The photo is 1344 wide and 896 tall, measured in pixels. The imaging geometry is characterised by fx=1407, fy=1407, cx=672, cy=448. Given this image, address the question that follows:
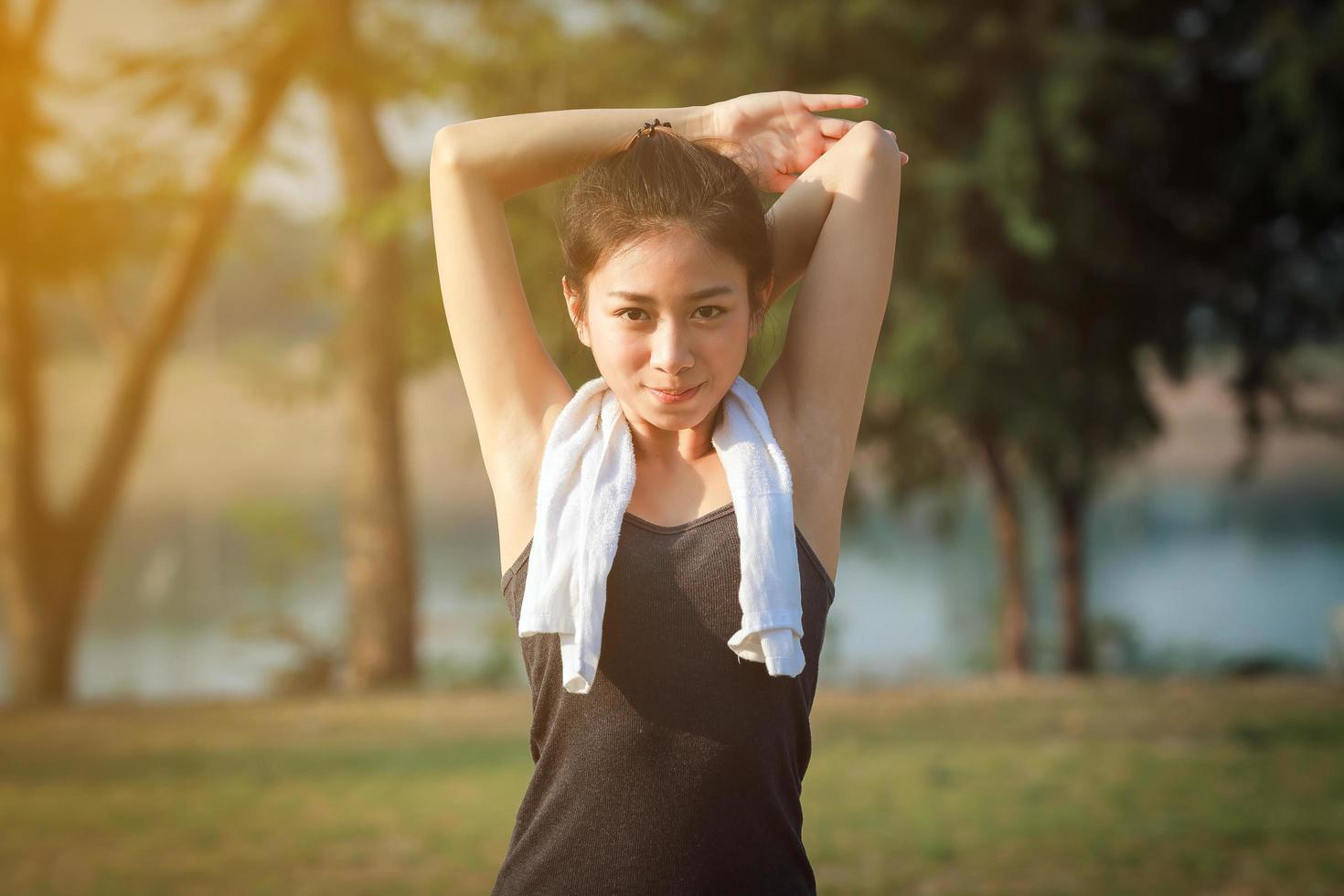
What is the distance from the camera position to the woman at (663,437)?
1585mm

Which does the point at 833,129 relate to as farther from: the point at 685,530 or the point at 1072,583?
the point at 1072,583

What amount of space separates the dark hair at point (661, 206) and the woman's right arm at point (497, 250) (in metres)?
0.07

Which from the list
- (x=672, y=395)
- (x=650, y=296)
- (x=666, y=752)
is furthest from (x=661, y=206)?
(x=666, y=752)

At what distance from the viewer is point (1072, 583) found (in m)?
9.72

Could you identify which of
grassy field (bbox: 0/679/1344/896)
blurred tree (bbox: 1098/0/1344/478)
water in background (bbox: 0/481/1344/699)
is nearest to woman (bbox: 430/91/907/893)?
grassy field (bbox: 0/679/1344/896)

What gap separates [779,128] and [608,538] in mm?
658

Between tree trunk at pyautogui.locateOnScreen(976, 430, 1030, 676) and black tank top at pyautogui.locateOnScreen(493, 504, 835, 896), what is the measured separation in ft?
27.0

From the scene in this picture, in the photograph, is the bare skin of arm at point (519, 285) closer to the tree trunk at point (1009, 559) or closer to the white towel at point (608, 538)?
the white towel at point (608, 538)

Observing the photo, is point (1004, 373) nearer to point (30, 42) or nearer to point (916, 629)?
point (916, 629)

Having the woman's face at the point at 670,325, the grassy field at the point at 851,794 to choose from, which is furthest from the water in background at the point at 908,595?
the woman's face at the point at 670,325

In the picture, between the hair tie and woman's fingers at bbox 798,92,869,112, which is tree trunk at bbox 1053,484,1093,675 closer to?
woman's fingers at bbox 798,92,869,112

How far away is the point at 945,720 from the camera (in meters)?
7.91

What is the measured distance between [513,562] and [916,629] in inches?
451

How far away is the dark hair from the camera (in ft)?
5.34
